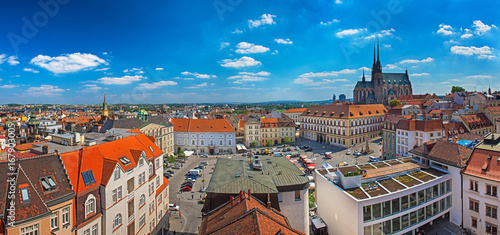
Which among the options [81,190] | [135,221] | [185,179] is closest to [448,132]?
[185,179]

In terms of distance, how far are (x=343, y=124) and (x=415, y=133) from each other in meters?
30.0

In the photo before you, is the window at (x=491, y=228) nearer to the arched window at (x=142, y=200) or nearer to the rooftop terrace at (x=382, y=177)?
the rooftop terrace at (x=382, y=177)

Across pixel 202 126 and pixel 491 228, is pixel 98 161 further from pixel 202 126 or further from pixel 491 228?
pixel 202 126

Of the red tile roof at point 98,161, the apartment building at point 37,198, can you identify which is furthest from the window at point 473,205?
the apartment building at point 37,198

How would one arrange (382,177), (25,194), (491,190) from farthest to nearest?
(382,177)
(491,190)
(25,194)

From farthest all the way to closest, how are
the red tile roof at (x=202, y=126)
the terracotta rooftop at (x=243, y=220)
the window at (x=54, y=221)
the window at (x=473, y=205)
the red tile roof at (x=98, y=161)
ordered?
the red tile roof at (x=202, y=126), the window at (x=473, y=205), the red tile roof at (x=98, y=161), the window at (x=54, y=221), the terracotta rooftop at (x=243, y=220)

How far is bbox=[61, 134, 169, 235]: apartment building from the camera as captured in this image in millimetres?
18750

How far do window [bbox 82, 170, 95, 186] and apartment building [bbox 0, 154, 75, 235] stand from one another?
1.25 metres

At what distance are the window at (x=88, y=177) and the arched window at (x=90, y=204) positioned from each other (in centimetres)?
100

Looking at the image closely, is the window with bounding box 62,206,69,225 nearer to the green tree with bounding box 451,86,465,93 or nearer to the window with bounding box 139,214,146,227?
the window with bounding box 139,214,146,227

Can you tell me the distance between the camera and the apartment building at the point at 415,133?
50.5 meters

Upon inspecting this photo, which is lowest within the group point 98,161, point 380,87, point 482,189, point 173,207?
point 173,207

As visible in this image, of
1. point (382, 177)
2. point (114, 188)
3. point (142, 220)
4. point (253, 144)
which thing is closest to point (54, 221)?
point (114, 188)

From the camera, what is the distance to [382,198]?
2408cm
